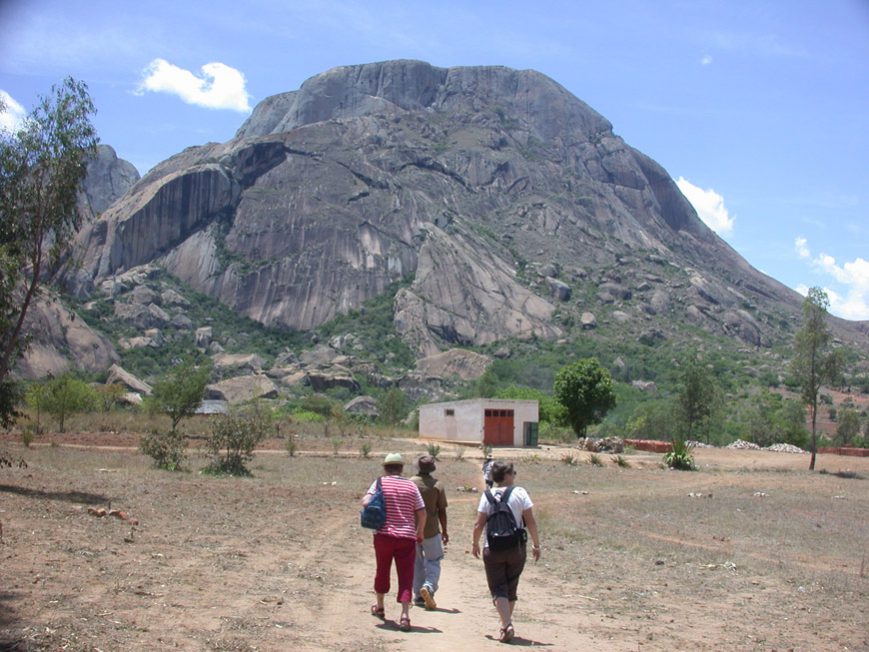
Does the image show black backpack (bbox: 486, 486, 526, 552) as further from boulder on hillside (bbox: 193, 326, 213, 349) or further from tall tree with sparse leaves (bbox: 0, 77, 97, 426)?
boulder on hillside (bbox: 193, 326, 213, 349)

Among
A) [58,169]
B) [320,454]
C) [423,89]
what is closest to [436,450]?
[320,454]

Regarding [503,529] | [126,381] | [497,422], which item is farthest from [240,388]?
[503,529]

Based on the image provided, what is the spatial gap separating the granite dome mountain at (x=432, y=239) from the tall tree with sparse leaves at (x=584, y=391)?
50.8m

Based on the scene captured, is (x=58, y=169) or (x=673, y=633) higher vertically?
(x=58, y=169)

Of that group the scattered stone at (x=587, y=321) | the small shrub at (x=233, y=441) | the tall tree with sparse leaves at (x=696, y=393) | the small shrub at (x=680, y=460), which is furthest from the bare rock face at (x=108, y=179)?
the small shrub at (x=233, y=441)

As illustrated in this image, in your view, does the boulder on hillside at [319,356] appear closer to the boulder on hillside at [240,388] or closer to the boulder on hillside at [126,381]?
the boulder on hillside at [240,388]

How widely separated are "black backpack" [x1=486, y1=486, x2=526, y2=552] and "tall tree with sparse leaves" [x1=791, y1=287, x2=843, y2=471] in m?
34.4

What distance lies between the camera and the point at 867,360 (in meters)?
132

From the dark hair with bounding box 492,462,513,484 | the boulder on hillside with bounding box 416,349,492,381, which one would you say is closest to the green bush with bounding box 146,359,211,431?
the dark hair with bounding box 492,462,513,484

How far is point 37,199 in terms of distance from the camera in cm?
1806

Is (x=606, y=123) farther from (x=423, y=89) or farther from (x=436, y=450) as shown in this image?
(x=436, y=450)

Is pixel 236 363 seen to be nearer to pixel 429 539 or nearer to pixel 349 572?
pixel 349 572

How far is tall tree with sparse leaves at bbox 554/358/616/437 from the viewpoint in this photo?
193 feet

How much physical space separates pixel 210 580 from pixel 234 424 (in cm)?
1702
